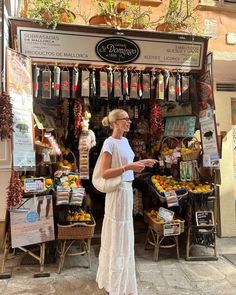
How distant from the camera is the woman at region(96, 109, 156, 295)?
2.92 m

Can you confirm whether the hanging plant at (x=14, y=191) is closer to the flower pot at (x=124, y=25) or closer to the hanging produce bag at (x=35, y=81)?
the hanging produce bag at (x=35, y=81)

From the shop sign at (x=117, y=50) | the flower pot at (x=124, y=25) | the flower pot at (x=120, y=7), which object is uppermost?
the flower pot at (x=120, y=7)

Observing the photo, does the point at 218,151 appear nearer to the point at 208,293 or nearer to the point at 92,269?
the point at 208,293

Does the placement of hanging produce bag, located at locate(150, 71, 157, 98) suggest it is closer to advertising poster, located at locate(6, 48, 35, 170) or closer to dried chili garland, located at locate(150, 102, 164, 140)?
dried chili garland, located at locate(150, 102, 164, 140)

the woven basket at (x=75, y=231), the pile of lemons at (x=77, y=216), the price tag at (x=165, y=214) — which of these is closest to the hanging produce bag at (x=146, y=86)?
the price tag at (x=165, y=214)

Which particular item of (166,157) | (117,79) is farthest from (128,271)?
(117,79)

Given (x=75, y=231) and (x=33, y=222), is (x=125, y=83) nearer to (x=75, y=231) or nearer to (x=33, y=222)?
(x=75, y=231)

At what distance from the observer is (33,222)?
3865 mm

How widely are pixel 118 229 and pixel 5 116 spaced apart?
5.82 ft

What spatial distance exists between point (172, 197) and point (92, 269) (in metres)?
1.42

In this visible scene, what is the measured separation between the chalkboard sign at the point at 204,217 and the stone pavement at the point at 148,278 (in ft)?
1.75

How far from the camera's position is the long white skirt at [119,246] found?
2928 mm

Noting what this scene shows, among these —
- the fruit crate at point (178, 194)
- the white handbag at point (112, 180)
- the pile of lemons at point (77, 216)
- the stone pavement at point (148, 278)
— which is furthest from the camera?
the fruit crate at point (178, 194)

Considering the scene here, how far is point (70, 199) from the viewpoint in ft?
13.0
